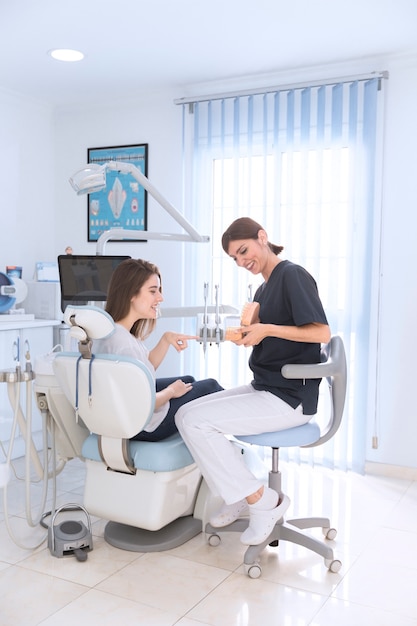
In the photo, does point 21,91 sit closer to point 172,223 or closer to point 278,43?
point 172,223

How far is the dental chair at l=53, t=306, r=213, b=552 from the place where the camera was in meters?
2.24

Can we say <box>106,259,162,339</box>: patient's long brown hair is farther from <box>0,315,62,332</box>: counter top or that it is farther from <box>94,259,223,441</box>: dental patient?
<box>0,315,62,332</box>: counter top

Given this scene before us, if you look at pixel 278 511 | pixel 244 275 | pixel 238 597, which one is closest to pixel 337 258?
pixel 244 275

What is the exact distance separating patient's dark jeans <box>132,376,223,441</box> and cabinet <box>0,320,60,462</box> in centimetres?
99

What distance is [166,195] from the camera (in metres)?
4.04

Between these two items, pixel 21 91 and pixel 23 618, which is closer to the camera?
pixel 23 618

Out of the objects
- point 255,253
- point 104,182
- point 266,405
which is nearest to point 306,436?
point 266,405

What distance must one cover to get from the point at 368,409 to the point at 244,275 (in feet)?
3.36

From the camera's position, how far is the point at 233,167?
12.4ft

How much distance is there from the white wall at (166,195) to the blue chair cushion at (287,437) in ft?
3.99

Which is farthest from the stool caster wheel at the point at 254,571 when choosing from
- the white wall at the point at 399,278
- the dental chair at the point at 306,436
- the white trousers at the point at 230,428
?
the white wall at the point at 399,278

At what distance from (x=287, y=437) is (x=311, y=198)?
1.68 m

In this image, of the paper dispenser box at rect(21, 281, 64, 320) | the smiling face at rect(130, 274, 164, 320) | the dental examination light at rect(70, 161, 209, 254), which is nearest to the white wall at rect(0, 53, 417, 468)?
the paper dispenser box at rect(21, 281, 64, 320)

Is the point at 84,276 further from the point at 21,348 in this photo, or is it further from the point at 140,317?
the point at 21,348
